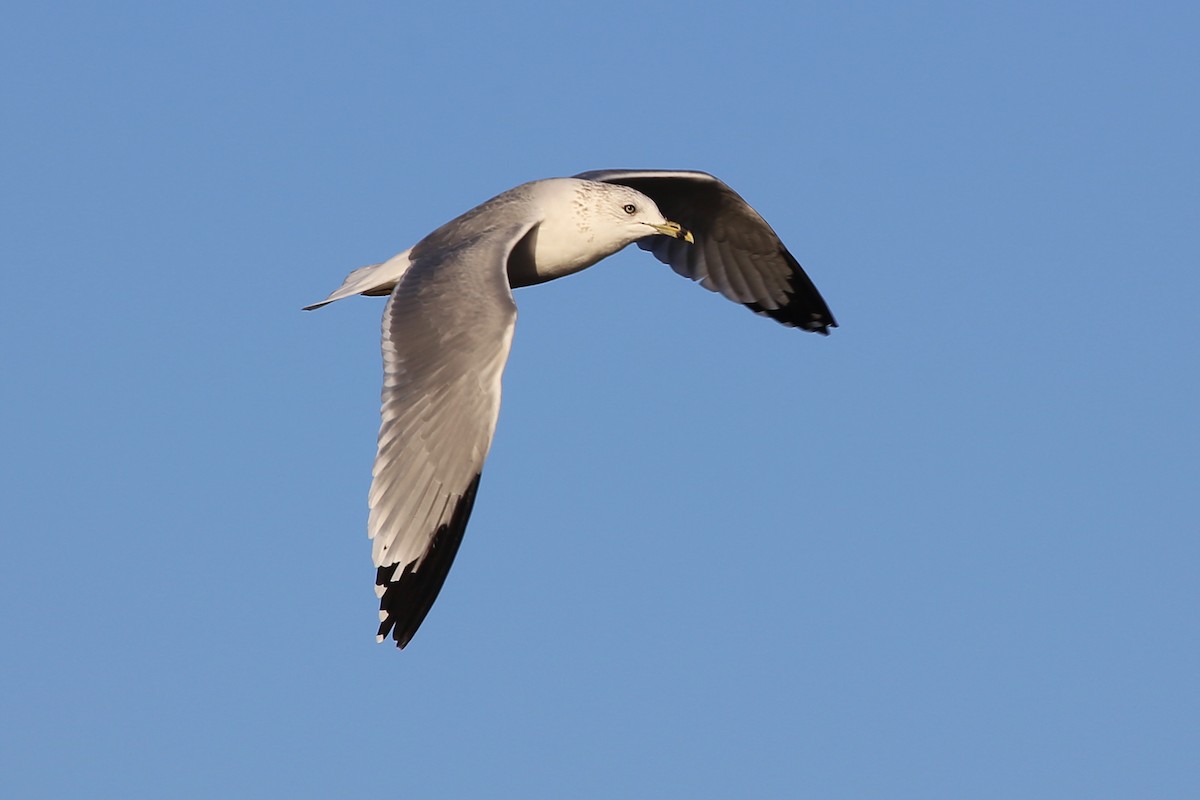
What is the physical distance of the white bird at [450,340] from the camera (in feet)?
27.5

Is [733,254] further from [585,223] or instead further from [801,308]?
[585,223]

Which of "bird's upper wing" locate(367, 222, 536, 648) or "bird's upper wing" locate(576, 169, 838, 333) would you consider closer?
"bird's upper wing" locate(367, 222, 536, 648)

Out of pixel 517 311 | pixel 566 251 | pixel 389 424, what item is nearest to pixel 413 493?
pixel 389 424

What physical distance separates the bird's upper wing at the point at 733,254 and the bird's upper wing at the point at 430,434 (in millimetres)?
3582

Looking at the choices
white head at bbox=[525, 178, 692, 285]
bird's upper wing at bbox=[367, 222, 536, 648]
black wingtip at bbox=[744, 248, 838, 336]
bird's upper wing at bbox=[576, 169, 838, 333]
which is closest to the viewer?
bird's upper wing at bbox=[367, 222, 536, 648]

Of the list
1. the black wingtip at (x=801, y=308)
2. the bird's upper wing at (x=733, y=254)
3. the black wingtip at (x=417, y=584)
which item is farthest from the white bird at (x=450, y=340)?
the black wingtip at (x=801, y=308)

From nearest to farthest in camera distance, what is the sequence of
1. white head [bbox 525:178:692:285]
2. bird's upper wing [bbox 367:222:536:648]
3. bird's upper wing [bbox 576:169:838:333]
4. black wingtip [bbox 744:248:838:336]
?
1. bird's upper wing [bbox 367:222:536:648]
2. white head [bbox 525:178:692:285]
3. bird's upper wing [bbox 576:169:838:333]
4. black wingtip [bbox 744:248:838:336]

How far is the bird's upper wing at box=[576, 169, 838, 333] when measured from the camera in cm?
1233

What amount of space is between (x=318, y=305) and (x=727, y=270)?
3.45m

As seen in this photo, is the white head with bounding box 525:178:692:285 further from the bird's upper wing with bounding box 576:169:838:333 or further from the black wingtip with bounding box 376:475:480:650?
the black wingtip with bounding box 376:475:480:650

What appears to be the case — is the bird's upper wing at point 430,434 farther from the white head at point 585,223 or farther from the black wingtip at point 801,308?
the black wingtip at point 801,308

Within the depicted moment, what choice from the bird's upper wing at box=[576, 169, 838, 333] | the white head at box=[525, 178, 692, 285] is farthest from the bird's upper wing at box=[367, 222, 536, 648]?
the bird's upper wing at box=[576, 169, 838, 333]

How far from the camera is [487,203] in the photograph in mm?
10633

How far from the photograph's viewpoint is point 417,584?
8406 millimetres
